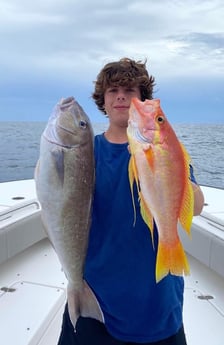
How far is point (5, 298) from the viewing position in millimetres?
2992

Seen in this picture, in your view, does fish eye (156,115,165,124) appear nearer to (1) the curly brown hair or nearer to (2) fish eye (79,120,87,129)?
(2) fish eye (79,120,87,129)

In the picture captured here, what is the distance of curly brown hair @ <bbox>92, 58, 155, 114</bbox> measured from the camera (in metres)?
1.63

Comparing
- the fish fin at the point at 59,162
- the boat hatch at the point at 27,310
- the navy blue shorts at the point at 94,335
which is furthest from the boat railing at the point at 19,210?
the fish fin at the point at 59,162

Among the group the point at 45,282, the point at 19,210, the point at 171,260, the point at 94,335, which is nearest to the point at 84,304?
the point at 94,335

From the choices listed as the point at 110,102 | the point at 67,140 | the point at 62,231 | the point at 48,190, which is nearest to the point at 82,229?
the point at 62,231

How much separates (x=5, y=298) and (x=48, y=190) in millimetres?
2028

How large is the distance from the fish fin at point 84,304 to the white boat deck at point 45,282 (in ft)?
3.68

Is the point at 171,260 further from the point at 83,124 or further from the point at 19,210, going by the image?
the point at 19,210

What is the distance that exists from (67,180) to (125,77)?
581 millimetres

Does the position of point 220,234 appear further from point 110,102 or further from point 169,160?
point 169,160

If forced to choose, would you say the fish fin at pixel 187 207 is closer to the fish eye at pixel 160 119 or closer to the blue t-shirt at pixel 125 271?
the fish eye at pixel 160 119

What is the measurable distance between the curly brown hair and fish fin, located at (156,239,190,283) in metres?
0.78

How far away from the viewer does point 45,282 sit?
3.28 metres

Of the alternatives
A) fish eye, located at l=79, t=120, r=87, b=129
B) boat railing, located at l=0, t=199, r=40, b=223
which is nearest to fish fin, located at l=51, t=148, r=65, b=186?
fish eye, located at l=79, t=120, r=87, b=129
